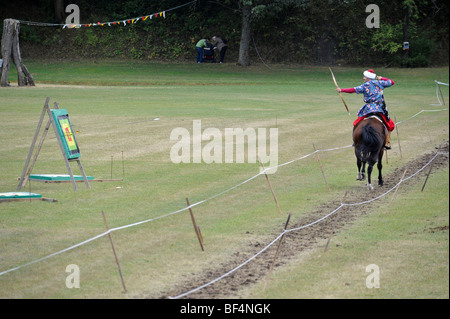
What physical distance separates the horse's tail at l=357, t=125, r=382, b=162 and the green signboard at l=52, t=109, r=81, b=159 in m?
6.23

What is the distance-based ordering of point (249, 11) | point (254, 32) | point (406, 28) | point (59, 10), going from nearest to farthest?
1. point (406, 28)
2. point (249, 11)
3. point (254, 32)
4. point (59, 10)

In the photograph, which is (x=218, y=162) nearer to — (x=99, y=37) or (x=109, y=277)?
(x=109, y=277)

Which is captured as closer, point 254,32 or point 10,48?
point 10,48

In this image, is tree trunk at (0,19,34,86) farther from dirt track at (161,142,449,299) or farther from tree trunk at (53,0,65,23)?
dirt track at (161,142,449,299)

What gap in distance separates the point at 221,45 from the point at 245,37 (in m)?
2.67

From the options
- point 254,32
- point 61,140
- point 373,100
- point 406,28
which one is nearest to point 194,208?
point 61,140

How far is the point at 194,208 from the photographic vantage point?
45.5 ft

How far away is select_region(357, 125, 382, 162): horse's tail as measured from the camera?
1571cm

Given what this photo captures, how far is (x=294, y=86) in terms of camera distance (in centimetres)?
4319

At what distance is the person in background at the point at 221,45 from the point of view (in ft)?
187

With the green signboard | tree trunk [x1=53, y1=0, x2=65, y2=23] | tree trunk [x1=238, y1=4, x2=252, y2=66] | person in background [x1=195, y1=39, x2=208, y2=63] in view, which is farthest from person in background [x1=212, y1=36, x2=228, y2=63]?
the green signboard

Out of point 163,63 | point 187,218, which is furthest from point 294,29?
point 187,218

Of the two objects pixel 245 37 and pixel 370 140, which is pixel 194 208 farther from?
pixel 245 37

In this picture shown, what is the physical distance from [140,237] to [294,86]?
32.5 m
